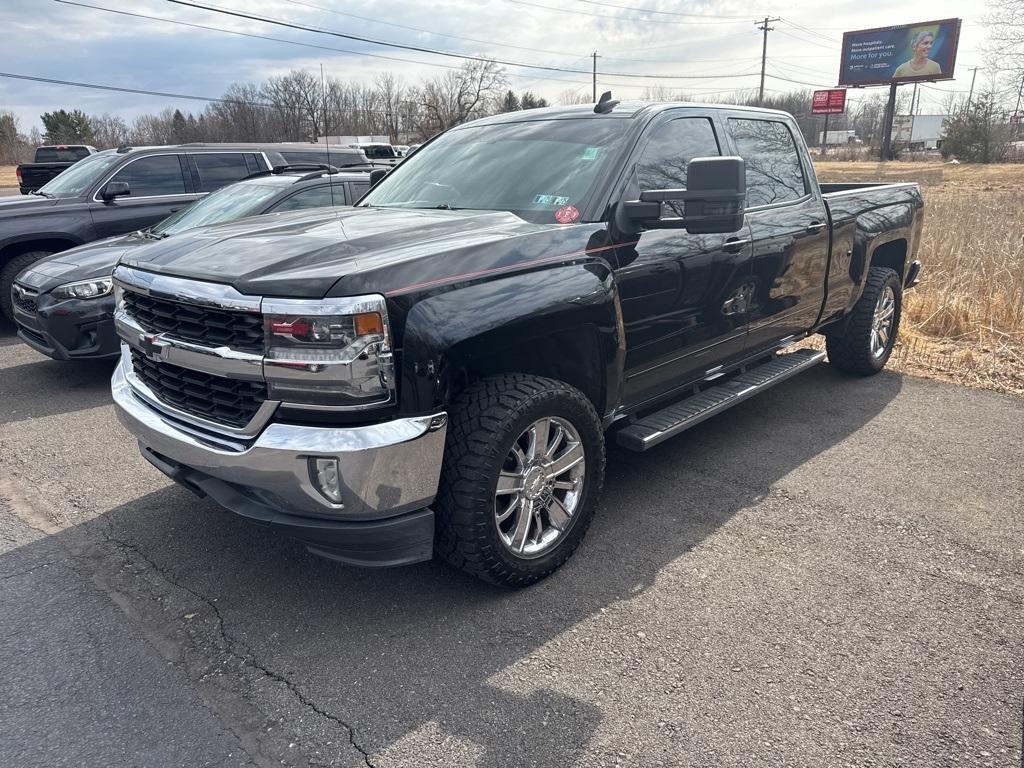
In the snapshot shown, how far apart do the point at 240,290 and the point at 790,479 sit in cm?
314

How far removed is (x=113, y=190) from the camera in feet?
27.0

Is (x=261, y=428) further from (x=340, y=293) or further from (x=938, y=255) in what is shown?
(x=938, y=255)

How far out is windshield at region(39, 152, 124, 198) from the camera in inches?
332

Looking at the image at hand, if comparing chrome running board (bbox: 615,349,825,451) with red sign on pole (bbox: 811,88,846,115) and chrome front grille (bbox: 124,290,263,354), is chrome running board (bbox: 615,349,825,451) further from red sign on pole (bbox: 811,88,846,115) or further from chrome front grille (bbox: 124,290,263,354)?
red sign on pole (bbox: 811,88,846,115)

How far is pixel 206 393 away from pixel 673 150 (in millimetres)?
2629

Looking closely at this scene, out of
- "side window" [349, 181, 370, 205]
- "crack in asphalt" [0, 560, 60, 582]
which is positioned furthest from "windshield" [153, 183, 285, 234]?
"crack in asphalt" [0, 560, 60, 582]

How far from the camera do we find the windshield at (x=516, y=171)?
11.6 feet

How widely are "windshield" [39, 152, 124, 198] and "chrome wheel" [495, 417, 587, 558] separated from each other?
7539mm

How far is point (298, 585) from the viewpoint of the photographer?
3.19 metres

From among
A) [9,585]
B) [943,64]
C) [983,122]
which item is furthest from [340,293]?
[943,64]

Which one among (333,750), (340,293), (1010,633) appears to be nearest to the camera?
(333,750)

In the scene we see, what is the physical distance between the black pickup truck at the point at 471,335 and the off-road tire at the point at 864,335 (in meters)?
1.64

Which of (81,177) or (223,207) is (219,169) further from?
(223,207)

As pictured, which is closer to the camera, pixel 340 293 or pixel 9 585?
pixel 340 293
